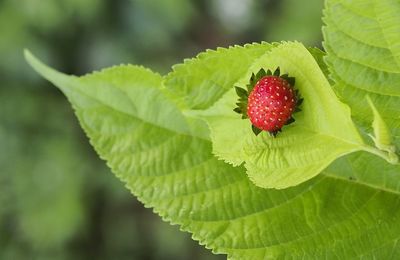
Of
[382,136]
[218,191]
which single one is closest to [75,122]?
[218,191]

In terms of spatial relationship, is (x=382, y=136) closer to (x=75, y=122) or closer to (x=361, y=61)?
(x=361, y=61)

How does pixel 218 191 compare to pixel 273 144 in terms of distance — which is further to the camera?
pixel 218 191

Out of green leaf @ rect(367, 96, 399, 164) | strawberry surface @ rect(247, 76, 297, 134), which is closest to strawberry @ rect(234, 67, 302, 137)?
strawberry surface @ rect(247, 76, 297, 134)

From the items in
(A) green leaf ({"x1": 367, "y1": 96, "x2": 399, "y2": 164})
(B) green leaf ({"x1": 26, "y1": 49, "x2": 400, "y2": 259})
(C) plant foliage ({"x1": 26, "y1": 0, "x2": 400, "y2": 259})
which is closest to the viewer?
(A) green leaf ({"x1": 367, "y1": 96, "x2": 399, "y2": 164})

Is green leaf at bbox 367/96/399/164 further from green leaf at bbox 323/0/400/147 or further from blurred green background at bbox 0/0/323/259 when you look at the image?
blurred green background at bbox 0/0/323/259

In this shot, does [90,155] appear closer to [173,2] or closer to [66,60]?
[66,60]

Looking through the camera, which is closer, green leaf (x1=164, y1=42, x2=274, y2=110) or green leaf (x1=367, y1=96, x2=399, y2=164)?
green leaf (x1=367, y1=96, x2=399, y2=164)

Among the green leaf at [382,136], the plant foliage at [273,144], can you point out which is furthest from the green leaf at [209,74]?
the green leaf at [382,136]
